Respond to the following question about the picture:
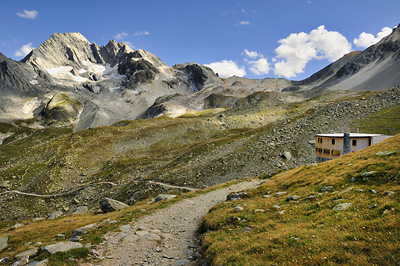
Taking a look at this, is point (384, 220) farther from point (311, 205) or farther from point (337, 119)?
point (337, 119)

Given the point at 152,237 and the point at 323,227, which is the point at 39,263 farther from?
the point at 323,227

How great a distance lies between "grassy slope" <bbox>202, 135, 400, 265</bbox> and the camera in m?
9.80

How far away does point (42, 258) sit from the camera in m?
15.0

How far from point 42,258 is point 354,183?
997 inches

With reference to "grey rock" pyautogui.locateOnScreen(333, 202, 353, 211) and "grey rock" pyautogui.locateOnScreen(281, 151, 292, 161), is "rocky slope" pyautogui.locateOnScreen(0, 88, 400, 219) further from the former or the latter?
"grey rock" pyautogui.locateOnScreen(333, 202, 353, 211)

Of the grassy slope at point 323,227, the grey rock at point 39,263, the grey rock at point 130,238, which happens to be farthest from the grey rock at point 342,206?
the grey rock at point 39,263

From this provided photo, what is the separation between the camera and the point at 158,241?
19672 mm

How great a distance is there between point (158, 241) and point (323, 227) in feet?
43.7

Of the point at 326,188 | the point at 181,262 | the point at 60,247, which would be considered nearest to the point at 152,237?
the point at 181,262

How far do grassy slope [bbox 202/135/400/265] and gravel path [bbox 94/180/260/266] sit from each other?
203cm

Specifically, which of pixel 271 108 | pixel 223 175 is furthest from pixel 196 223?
pixel 271 108

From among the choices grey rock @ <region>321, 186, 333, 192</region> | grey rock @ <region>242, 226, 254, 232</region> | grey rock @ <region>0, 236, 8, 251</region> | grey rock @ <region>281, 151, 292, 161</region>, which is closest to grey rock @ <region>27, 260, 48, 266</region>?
grey rock @ <region>242, 226, 254, 232</region>

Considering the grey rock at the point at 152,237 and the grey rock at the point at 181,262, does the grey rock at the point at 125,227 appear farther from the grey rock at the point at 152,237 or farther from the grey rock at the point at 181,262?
the grey rock at the point at 181,262

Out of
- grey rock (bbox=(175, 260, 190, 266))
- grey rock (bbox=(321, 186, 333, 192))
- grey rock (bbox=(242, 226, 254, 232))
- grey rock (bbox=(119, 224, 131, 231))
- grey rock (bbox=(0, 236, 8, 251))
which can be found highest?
grey rock (bbox=(321, 186, 333, 192))
